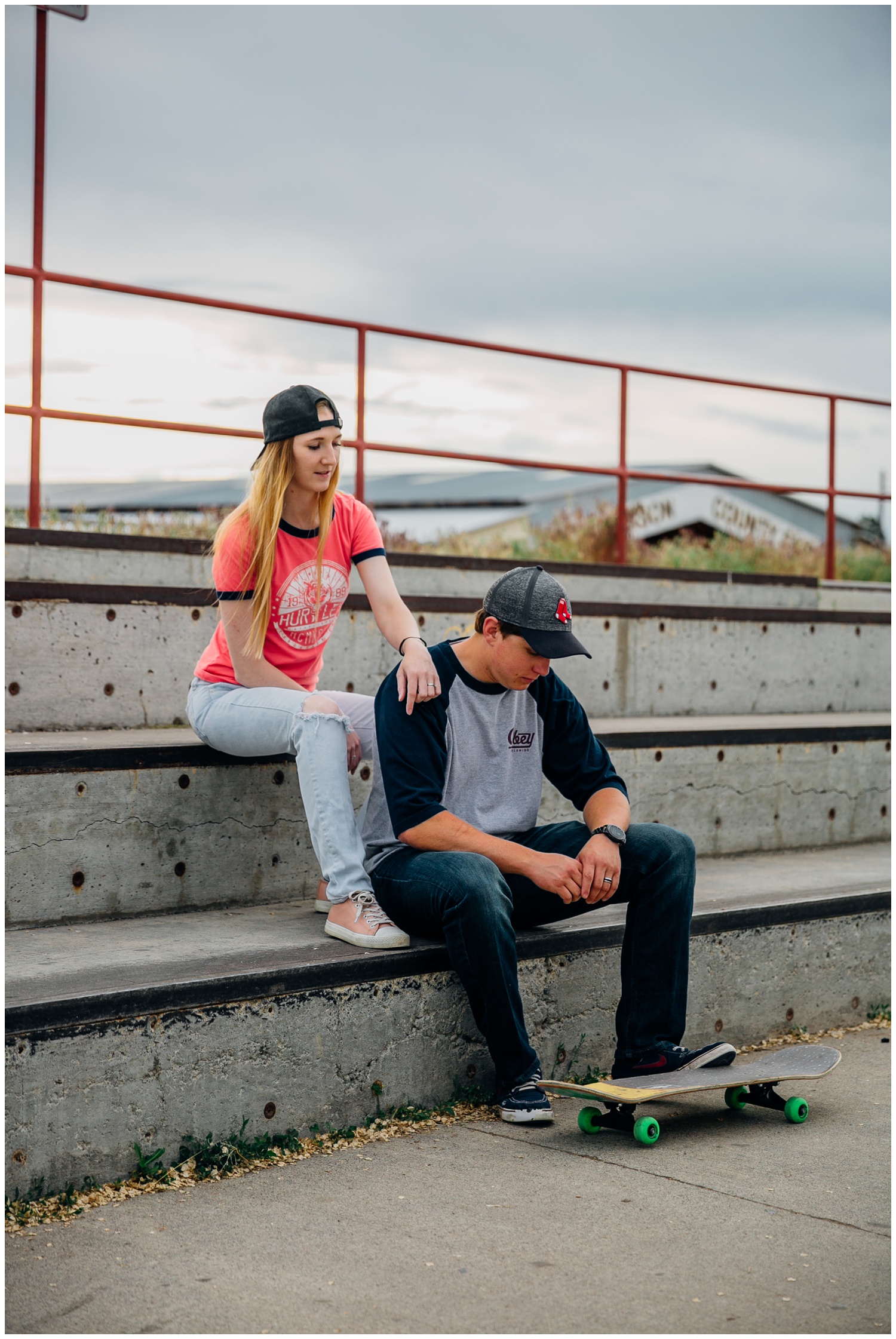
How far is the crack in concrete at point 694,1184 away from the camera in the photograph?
2.31m

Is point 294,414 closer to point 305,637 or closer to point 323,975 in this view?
point 305,637

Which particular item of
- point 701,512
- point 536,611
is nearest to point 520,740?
point 536,611

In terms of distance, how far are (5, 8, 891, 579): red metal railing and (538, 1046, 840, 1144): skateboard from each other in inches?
123

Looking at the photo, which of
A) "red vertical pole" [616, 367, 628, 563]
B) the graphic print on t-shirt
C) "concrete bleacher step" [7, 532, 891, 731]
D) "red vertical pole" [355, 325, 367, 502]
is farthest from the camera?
"red vertical pole" [616, 367, 628, 563]

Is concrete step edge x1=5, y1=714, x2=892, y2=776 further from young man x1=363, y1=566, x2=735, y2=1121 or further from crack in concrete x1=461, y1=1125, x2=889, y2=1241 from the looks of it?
crack in concrete x1=461, y1=1125, x2=889, y2=1241

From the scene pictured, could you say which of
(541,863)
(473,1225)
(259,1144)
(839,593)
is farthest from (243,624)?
(839,593)

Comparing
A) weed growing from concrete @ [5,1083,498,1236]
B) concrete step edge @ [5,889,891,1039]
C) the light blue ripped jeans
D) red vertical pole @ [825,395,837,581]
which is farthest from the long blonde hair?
red vertical pole @ [825,395,837,581]

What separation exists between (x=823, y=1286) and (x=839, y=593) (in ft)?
18.2

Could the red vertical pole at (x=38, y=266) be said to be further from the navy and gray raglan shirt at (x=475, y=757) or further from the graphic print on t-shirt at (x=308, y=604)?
the navy and gray raglan shirt at (x=475, y=757)

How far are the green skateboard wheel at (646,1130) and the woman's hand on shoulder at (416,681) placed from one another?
3.31ft

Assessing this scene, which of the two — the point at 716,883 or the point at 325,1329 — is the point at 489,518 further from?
the point at 325,1329

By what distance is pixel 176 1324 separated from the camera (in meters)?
1.89

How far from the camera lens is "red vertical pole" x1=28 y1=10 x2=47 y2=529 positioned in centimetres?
471

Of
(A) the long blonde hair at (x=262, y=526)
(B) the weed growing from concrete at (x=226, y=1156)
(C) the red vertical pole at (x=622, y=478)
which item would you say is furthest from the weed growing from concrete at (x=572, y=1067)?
(C) the red vertical pole at (x=622, y=478)
